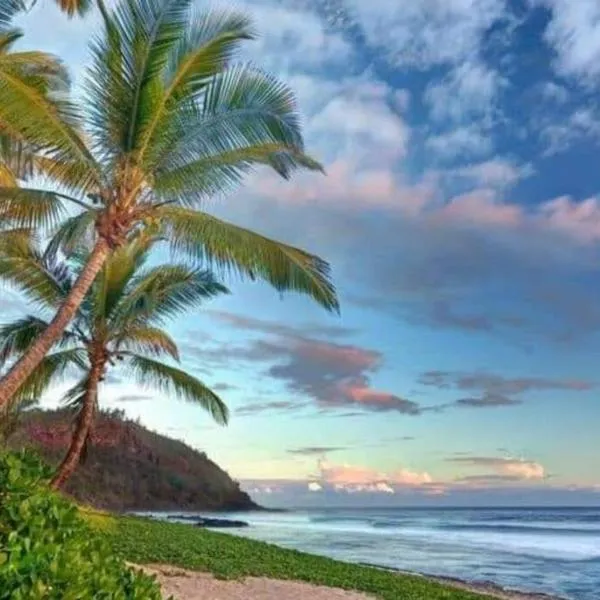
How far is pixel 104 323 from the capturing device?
50.4ft

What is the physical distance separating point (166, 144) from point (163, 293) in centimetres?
579

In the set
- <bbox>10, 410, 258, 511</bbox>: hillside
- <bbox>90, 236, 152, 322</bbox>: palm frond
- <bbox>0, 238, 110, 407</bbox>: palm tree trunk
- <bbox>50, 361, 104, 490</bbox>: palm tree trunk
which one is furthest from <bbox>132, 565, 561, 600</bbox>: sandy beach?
<bbox>10, 410, 258, 511</bbox>: hillside

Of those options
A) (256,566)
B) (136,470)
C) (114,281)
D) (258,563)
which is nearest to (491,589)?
(258,563)

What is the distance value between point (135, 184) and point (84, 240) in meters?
1.13

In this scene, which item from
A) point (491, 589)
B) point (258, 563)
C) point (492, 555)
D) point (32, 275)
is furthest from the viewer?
point (492, 555)

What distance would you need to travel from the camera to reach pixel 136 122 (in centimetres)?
1000

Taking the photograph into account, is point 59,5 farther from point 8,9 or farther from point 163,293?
point 163,293

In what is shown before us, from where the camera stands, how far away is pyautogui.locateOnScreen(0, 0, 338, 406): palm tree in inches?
388

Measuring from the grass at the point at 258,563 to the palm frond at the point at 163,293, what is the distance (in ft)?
11.7

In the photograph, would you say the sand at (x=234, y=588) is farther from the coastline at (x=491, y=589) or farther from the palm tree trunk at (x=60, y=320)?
the coastline at (x=491, y=589)

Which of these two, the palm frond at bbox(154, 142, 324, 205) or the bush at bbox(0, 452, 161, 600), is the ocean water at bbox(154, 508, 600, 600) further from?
the bush at bbox(0, 452, 161, 600)

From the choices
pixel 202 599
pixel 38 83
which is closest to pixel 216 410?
pixel 202 599

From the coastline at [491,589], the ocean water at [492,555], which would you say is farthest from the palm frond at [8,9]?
the ocean water at [492,555]

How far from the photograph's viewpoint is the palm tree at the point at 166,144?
987 cm
